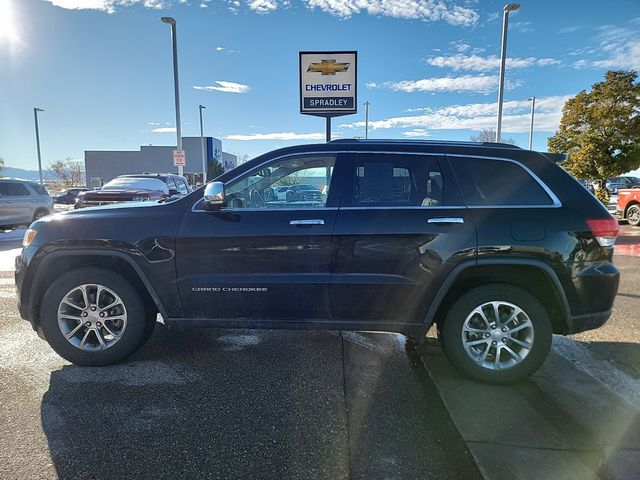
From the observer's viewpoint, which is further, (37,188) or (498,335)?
(37,188)

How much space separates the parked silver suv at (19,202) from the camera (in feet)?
44.5

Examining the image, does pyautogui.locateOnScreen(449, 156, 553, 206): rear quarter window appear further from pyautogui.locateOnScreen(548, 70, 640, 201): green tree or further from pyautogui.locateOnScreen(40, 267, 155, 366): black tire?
pyautogui.locateOnScreen(548, 70, 640, 201): green tree

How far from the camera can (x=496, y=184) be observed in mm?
3699

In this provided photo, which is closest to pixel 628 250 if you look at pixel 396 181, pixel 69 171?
pixel 396 181

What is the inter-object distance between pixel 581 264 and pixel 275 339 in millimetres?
2852

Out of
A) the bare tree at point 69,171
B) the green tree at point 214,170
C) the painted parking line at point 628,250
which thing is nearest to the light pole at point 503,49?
the painted parking line at point 628,250

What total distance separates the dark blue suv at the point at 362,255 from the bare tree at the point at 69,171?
2657 inches

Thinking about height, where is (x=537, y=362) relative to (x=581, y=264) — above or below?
below

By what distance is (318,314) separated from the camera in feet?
12.2

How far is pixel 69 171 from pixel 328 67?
208 feet

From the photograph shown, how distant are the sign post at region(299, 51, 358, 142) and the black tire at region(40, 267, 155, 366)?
9912 mm

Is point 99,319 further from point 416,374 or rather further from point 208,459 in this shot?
point 416,374

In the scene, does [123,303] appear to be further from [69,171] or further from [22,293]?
[69,171]

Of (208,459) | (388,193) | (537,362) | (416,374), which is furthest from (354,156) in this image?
(208,459)
